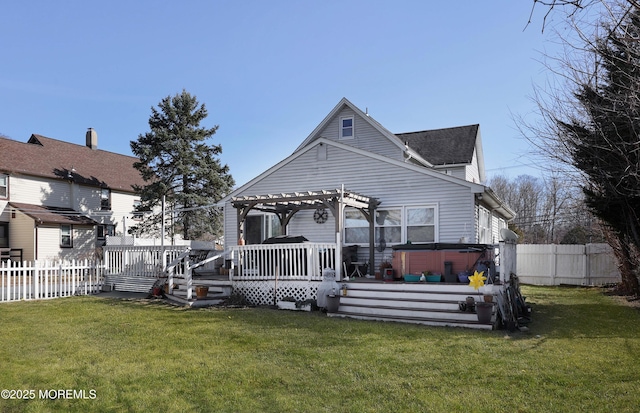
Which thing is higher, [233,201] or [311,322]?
[233,201]

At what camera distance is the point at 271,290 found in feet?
37.3

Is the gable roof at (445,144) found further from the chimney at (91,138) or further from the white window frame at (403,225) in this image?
the chimney at (91,138)

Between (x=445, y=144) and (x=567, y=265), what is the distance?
7.16m

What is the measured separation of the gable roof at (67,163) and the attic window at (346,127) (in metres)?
17.6

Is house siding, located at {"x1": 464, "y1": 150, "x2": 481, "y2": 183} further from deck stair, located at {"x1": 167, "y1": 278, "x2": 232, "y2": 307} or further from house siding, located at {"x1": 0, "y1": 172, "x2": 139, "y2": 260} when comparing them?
house siding, located at {"x1": 0, "y1": 172, "x2": 139, "y2": 260}

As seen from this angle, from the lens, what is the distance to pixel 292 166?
14742mm

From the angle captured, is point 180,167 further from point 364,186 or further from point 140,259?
point 364,186

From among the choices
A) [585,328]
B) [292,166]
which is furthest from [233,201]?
[585,328]

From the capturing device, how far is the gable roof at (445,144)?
19117 mm

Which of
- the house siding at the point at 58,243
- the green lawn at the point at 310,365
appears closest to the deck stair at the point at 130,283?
the green lawn at the point at 310,365

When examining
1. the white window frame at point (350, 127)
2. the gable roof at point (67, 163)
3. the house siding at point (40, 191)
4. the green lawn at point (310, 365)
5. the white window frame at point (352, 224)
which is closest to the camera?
the green lawn at point (310, 365)

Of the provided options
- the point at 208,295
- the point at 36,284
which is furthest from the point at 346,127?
the point at 36,284

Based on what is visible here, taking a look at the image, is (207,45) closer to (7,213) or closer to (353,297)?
(353,297)

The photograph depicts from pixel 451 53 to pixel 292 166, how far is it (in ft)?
24.7
